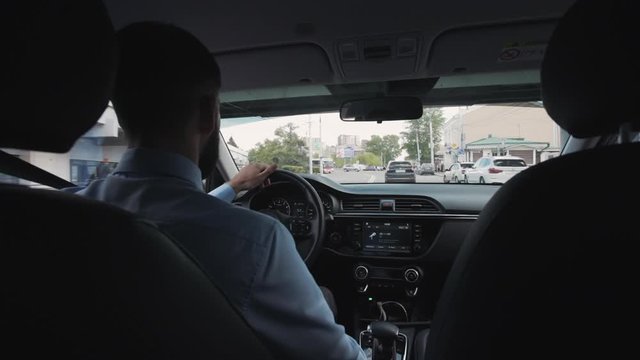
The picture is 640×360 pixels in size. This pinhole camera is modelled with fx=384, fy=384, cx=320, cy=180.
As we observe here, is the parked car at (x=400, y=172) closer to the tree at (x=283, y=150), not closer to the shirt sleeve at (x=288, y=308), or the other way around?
the tree at (x=283, y=150)

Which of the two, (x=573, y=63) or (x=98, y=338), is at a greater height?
(x=573, y=63)

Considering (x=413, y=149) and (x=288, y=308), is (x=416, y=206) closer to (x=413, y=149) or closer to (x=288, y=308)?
(x=413, y=149)

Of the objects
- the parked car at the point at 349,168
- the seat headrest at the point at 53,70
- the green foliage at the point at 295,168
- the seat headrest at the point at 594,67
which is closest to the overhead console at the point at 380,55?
the green foliage at the point at 295,168

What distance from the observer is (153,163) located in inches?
43.9

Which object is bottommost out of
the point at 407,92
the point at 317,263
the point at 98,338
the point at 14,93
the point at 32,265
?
the point at 317,263

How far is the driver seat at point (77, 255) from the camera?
2.17 feet

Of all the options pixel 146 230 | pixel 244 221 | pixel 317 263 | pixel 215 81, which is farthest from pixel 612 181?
pixel 317 263

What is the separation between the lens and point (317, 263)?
11.0 ft

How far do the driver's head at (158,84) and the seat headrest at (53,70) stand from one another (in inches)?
8.1

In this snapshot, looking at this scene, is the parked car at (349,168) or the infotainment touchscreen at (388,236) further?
the parked car at (349,168)

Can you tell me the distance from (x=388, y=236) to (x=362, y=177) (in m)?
0.80

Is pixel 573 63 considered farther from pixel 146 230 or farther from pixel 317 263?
pixel 317 263

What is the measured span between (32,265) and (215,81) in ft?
2.53

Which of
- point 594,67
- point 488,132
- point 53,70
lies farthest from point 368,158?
point 53,70
